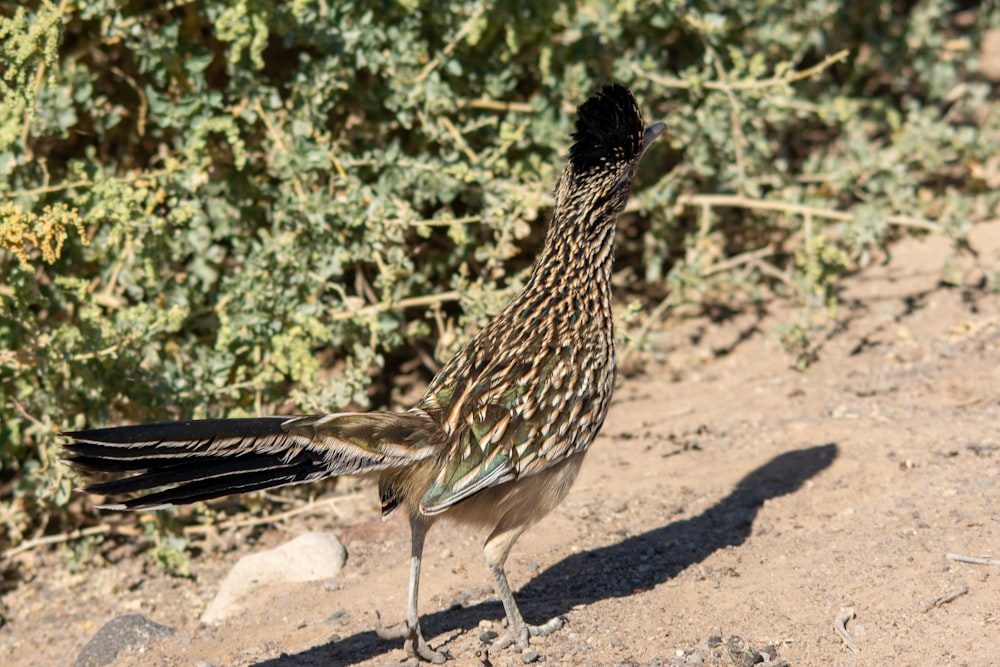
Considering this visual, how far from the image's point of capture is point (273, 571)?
6.00 m

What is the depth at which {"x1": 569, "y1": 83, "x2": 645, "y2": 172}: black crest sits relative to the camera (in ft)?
17.5

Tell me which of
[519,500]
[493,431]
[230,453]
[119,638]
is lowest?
[119,638]

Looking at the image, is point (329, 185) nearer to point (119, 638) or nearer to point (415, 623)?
point (119, 638)

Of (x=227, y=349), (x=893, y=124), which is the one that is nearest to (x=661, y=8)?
(x=893, y=124)

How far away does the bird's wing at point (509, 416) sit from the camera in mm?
4734

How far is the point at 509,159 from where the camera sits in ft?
25.7

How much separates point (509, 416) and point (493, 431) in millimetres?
106

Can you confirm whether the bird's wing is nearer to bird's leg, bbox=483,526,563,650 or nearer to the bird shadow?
bird's leg, bbox=483,526,563,650

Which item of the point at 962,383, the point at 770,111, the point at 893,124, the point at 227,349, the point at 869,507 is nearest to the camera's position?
the point at 869,507

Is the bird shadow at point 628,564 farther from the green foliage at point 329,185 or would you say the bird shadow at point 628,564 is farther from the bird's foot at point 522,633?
the green foliage at point 329,185

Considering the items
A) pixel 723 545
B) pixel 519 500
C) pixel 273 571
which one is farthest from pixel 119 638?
pixel 723 545

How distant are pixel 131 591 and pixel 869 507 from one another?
380 centimetres

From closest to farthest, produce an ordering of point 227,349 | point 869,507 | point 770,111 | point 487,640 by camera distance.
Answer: point 487,640 → point 869,507 → point 227,349 → point 770,111

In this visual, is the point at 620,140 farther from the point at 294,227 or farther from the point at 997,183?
the point at 997,183
